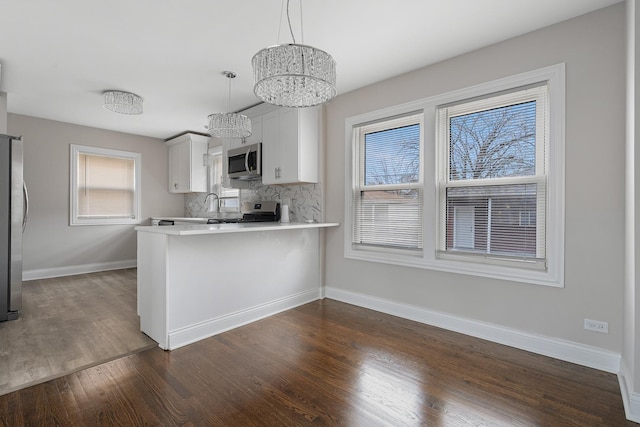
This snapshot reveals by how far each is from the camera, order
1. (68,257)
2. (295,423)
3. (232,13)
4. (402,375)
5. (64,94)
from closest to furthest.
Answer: (295,423)
(402,375)
(232,13)
(64,94)
(68,257)

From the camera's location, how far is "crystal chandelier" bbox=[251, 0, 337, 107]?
1714 millimetres

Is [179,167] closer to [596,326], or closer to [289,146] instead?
[289,146]

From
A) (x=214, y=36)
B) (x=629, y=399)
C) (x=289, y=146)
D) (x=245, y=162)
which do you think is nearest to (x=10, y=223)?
(x=245, y=162)

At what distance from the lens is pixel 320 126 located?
3.89m

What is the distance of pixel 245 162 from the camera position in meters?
4.21

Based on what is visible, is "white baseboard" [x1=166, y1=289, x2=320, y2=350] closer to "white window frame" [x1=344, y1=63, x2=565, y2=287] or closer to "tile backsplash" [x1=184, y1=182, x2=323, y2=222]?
"white window frame" [x1=344, y1=63, x2=565, y2=287]

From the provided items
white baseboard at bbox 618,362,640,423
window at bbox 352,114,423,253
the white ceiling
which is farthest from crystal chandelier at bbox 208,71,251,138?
white baseboard at bbox 618,362,640,423

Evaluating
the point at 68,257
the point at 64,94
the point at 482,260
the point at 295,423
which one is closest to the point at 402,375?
the point at 295,423

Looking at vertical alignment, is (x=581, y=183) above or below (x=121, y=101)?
below

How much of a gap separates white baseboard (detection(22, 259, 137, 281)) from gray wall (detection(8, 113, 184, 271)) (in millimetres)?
45

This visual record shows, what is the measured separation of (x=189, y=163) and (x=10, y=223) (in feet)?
9.75

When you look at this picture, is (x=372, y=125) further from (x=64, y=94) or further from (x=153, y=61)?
(x=64, y=94)

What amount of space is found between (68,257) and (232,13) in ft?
16.5

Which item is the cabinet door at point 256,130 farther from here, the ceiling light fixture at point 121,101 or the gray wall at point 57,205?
the gray wall at point 57,205
